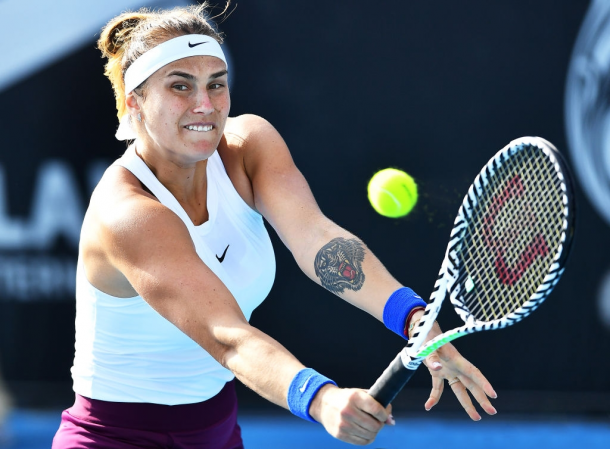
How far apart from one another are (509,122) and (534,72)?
26cm

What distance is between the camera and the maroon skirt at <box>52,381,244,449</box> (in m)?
2.25

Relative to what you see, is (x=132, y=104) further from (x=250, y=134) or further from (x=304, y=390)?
(x=304, y=390)

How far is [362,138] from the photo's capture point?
416 centimetres

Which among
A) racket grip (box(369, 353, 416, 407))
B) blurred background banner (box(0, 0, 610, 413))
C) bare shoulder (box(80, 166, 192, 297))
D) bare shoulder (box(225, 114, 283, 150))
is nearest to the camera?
racket grip (box(369, 353, 416, 407))

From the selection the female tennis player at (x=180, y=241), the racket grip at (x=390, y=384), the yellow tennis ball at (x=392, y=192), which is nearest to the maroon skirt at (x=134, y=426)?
the female tennis player at (x=180, y=241)

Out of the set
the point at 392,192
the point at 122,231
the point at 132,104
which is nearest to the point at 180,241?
the point at 122,231

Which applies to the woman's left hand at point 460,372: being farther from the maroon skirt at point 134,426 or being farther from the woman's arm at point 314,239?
the maroon skirt at point 134,426

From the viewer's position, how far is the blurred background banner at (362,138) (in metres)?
4.06

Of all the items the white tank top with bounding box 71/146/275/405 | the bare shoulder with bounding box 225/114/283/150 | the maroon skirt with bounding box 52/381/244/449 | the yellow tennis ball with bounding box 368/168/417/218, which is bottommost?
the maroon skirt with bounding box 52/381/244/449

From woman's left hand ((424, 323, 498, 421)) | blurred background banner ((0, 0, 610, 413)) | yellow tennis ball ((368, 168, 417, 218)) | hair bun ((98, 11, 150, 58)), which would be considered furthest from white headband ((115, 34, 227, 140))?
blurred background banner ((0, 0, 610, 413))

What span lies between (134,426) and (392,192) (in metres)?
1.84

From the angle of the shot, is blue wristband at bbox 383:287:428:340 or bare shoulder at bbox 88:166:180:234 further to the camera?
blue wristband at bbox 383:287:428:340

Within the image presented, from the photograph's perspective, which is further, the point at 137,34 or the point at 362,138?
the point at 362,138

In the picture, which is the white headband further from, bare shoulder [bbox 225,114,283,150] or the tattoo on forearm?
the tattoo on forearm
